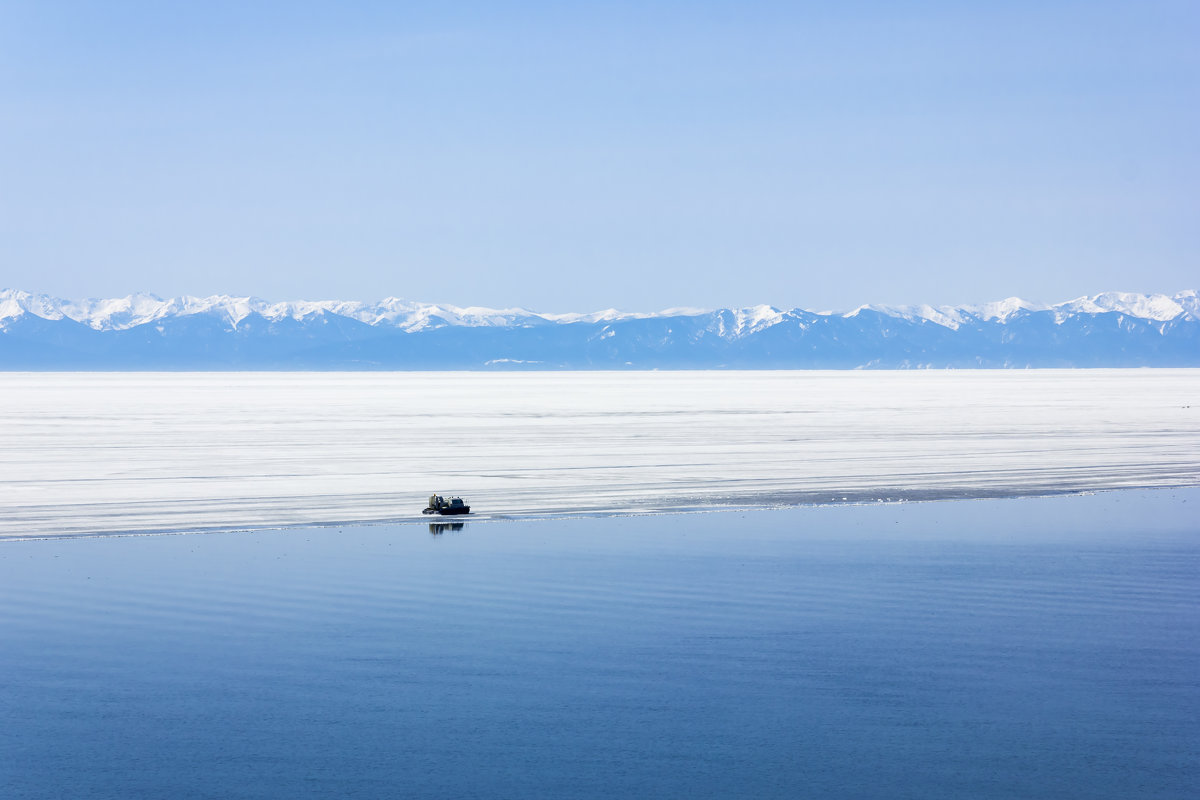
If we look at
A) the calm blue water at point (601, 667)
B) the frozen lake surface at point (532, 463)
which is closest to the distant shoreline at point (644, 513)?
the frozen lake surface at point (532, 463)

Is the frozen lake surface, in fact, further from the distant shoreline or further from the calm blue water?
the calm blue water

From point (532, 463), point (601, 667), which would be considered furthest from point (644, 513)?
point (601, 667)

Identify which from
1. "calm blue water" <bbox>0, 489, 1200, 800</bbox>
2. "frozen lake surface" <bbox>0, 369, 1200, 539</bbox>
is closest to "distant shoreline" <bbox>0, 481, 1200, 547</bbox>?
"frozen lake surface" <bbox>0, 369, 1200, 539</bbox>

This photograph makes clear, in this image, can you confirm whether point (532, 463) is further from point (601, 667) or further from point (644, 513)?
point (601, 667)

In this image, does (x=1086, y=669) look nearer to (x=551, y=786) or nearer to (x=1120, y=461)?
(x=551, y=786)

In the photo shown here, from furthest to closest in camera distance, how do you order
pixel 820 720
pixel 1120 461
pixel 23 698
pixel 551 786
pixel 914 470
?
pixel 1120 461 < pixel 914 470 < pixel 23 698 < pixel 820 720 < pixel 551 786

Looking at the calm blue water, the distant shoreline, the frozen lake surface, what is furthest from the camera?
the frozen lake surface

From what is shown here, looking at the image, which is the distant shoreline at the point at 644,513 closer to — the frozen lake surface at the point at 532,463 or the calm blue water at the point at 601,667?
the frozen lake surface at the point at 532,463

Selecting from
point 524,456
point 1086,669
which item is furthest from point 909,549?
point 524,456

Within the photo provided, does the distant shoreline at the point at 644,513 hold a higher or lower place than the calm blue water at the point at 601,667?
higher
